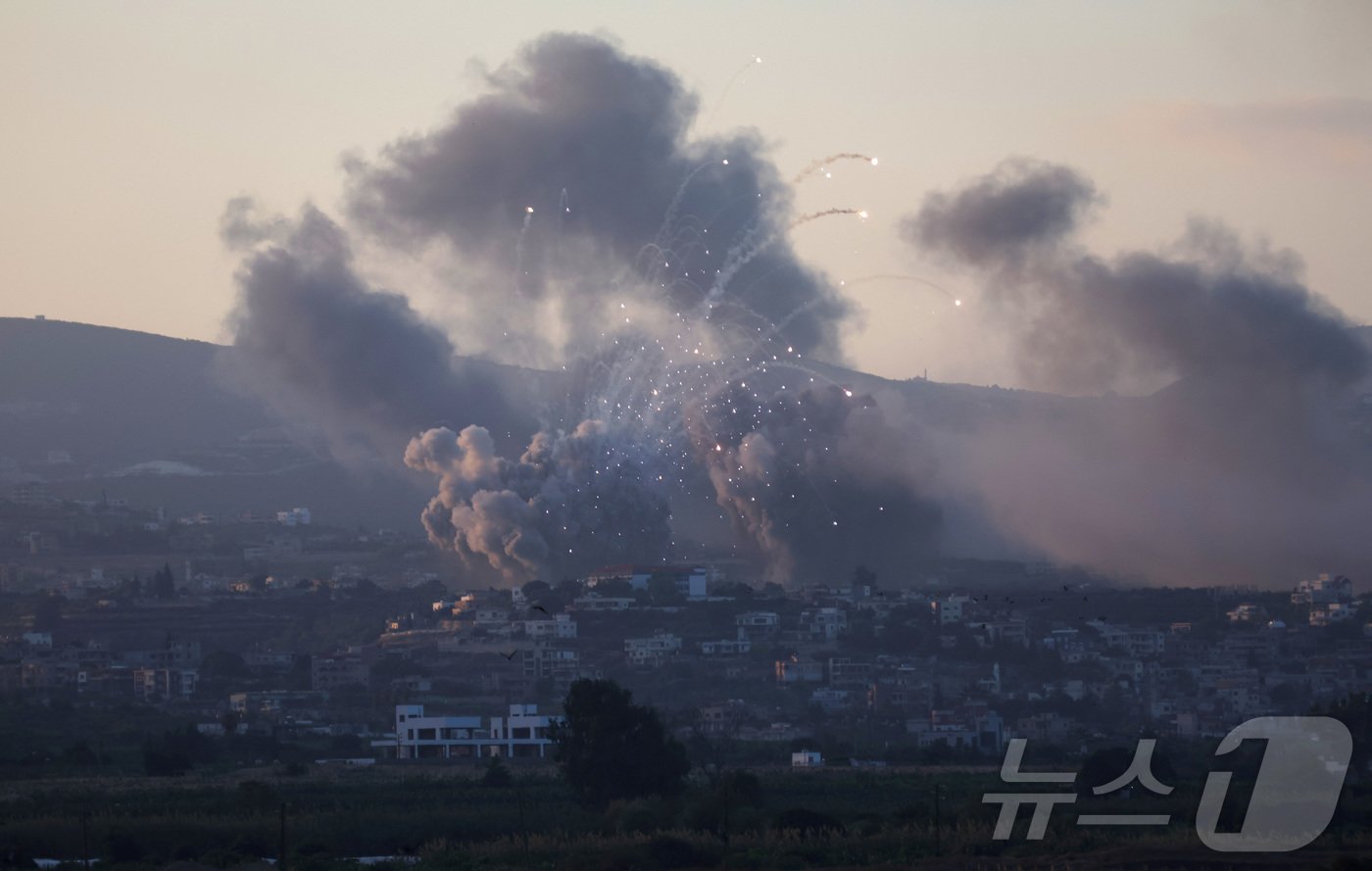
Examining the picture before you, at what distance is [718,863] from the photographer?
5250 cm

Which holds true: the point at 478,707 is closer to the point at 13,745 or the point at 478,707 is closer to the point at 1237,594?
the point at 13,745

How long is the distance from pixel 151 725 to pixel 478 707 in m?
16.0

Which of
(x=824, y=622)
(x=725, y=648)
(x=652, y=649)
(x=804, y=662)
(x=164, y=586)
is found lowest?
(x=804, y=662)

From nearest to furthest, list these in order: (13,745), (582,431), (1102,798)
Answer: (1102,798), (13,745), (582,431)

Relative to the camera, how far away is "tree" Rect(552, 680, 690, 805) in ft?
230

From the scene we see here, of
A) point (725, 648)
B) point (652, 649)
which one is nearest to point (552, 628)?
point (652, 649)

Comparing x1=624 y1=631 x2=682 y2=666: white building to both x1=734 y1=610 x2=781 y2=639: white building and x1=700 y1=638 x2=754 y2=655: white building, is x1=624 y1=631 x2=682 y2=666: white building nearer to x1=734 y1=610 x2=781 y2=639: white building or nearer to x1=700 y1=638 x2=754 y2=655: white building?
x1=700 y1=638 x2=754 y2=655: white building

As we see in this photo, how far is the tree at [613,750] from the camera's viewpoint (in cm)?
7019

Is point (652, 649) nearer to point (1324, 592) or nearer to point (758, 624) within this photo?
point (758, 624)

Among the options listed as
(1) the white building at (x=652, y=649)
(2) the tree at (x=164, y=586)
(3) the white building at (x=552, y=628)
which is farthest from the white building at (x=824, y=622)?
(2) the tree at (x=164, y=586)

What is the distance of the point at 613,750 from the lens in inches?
2800

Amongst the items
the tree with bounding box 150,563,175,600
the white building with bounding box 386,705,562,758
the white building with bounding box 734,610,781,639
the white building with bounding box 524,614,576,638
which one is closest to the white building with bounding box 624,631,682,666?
the white building with bounding box 524,614,576,638

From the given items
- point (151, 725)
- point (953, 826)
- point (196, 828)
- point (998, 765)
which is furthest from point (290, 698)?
point (953, 826)

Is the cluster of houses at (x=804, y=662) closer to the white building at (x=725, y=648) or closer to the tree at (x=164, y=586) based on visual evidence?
the white building at (x=725, y=648)
